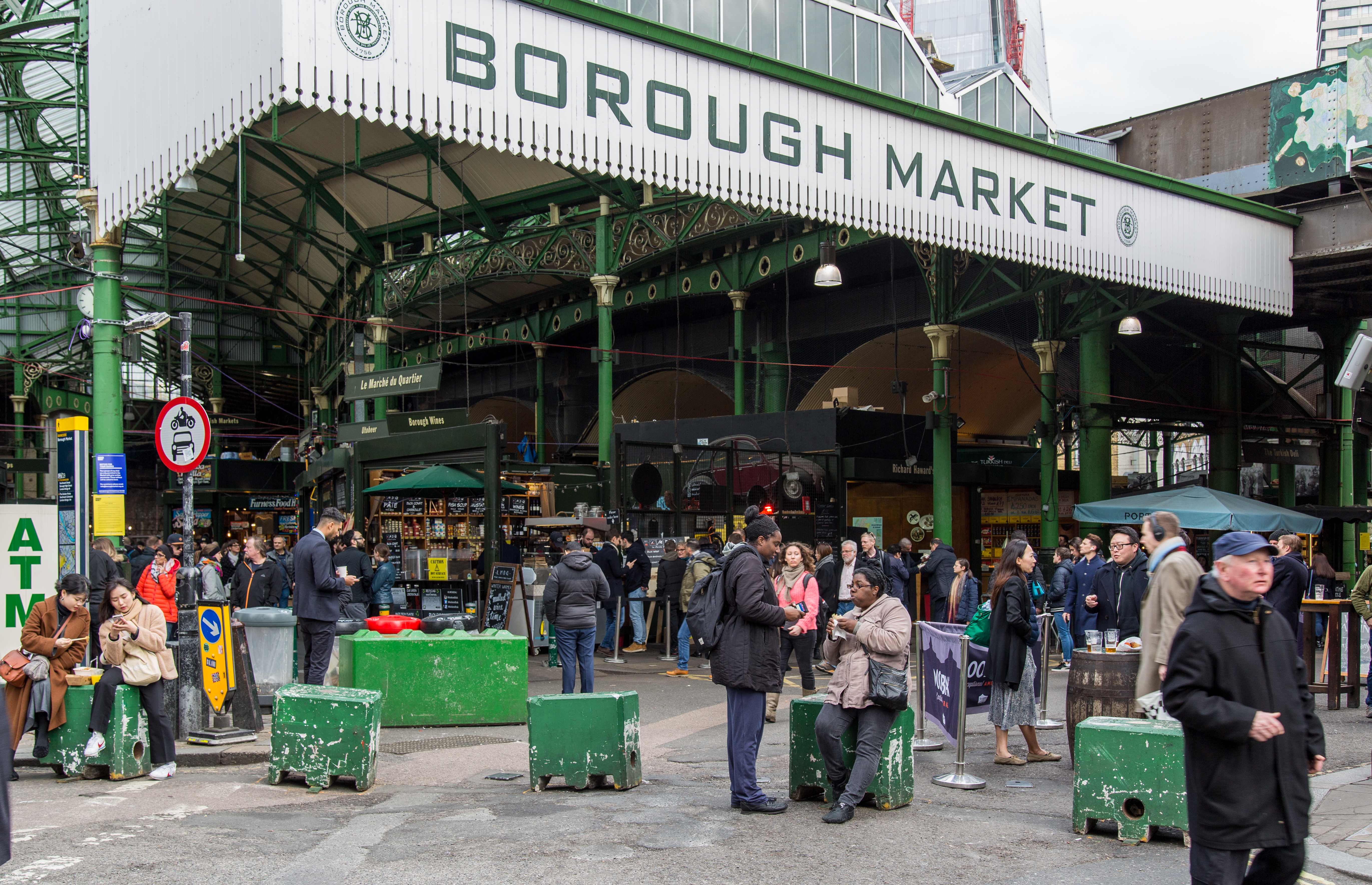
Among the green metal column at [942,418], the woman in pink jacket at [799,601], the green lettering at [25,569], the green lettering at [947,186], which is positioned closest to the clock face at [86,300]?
the green lettering at [25,569]

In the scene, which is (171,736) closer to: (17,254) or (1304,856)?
(1304,856)

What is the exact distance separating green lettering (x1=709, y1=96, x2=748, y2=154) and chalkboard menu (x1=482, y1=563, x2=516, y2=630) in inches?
280

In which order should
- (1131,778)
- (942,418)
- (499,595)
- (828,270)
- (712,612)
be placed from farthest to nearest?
1. (942,418)
2. (828,270)
3. (499,595)
4. (712,612)
5. (1131,778)

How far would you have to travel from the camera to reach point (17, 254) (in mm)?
38500

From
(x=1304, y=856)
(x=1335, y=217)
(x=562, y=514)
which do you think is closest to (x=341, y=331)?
(x=562, y=514)

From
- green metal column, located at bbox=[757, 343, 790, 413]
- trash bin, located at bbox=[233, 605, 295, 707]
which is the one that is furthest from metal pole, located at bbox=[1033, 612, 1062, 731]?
green metal column, located at bbox=[757, 343, 790, 413]

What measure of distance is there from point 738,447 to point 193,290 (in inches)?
1080

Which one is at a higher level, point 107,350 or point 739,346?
point 739,346

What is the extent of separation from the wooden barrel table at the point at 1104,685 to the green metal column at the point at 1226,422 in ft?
64.8

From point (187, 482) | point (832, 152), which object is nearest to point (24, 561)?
point (187, 482)

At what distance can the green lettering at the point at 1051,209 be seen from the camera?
15891 millimetres

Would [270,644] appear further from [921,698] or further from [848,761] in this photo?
[848,761]

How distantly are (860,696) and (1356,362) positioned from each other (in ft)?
23.8

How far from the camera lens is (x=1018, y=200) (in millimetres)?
15500
